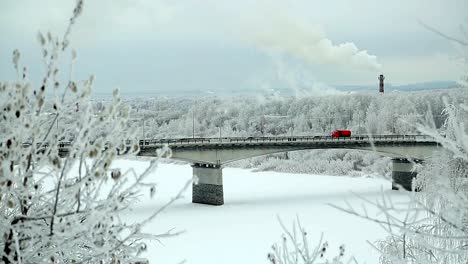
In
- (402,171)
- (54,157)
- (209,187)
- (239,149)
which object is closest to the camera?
(54,157)

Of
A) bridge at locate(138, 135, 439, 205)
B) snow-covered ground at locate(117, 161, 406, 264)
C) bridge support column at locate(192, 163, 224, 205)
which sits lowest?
snow-covered ground at locate(117, 161, 406, 264)

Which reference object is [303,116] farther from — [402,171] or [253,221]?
[253,221]

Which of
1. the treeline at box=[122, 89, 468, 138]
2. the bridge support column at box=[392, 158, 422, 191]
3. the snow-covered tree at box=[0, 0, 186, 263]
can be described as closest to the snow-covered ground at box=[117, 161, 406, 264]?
the bridge support column at box=[392, 158, 422, 191]

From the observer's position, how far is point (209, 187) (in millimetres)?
38312

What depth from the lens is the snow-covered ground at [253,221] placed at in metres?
22.7

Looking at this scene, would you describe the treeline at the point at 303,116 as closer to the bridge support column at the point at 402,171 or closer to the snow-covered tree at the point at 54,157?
the bridge support column at the point at 402,171

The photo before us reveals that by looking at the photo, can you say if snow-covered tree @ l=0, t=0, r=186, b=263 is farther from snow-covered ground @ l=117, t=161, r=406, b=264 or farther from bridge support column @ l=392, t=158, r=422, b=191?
bridge support column @ l=392, t=158, r=422, b=191

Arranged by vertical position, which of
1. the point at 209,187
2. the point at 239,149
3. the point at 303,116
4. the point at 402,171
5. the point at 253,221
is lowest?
the point at 253,221

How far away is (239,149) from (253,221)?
38.7 feet

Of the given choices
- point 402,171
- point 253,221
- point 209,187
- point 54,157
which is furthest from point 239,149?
point 54,157

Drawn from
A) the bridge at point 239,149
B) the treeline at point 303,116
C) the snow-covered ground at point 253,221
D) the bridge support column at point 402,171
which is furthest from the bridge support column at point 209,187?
the treeline at point 303,116

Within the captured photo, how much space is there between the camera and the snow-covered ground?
74.4 ft

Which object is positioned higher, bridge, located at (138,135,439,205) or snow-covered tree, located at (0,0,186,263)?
snow-covered tree, located at (0,0,186,263)

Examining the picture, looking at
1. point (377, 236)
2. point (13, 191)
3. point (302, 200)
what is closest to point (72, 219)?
point (13, 191)
